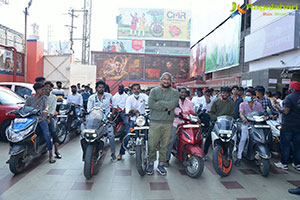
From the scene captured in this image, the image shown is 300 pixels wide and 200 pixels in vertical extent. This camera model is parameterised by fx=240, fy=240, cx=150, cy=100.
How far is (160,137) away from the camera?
4.67 meters

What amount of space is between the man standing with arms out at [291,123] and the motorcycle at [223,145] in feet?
4.20

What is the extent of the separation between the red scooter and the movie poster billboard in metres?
25.2

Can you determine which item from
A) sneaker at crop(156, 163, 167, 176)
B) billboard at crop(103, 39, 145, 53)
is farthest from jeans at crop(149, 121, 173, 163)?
billboard at crop(103, 39, 145, 53)

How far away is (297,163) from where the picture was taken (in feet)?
17.5

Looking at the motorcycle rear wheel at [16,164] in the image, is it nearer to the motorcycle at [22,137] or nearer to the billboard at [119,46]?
the motorcycle at [22,137]

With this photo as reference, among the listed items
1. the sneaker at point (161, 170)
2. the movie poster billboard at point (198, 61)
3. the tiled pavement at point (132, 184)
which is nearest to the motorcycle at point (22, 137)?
the tiled pavement at point (132, 184)

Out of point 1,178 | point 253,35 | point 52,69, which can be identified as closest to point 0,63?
point 52,69

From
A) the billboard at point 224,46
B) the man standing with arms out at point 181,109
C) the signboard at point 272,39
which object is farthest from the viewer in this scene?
the billboard at point 224,46

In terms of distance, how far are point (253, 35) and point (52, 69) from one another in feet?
48.9

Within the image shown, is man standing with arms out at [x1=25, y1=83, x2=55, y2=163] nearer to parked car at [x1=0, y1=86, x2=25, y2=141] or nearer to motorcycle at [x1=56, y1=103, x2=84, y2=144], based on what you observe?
motorcycle at [x1=56, y1=103, x2=84, y2=144]

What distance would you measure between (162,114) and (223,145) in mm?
1332

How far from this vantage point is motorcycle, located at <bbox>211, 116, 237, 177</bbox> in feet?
14.8

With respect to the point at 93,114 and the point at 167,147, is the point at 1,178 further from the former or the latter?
the point at 167,147

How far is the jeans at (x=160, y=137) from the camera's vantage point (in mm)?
4562
